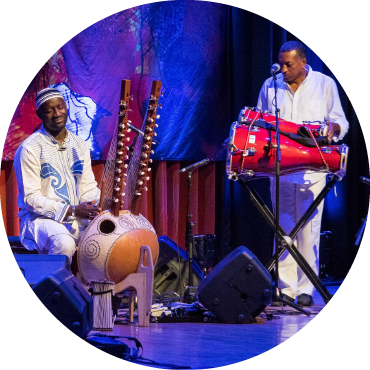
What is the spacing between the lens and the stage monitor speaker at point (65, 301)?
4.67 meters

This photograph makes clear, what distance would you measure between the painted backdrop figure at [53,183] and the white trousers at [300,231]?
1.41 metres

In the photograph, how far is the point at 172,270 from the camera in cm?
544

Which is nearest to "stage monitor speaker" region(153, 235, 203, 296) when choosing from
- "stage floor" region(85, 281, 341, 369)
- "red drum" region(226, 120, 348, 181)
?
"stage floor" region(85, 281, 341, 369)

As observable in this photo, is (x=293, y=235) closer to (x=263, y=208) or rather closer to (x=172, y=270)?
(x=263, y=208)

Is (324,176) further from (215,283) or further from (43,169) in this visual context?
(43,169)

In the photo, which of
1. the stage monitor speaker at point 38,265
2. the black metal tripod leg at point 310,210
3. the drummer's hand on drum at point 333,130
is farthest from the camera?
the black metal tripod leg at point 310,210

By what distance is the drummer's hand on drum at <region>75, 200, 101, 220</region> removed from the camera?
5.13 meters

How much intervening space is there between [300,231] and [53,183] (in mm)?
1872

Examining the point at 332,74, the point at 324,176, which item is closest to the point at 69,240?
the point at 324,176

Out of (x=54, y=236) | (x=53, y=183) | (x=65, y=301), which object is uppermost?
(x=53, y=183)

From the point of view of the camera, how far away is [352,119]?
17.2 ft

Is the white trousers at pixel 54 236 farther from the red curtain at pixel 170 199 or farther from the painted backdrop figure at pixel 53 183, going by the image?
the red curtain at pixel 170 199

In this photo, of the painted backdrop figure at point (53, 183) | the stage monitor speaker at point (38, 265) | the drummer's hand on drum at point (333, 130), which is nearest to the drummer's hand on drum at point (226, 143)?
the drummer's hand on drum at point (333, 130)

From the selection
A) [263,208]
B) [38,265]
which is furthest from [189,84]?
[38,265]
